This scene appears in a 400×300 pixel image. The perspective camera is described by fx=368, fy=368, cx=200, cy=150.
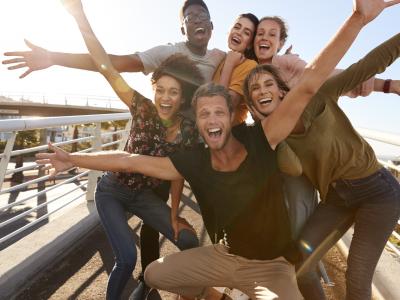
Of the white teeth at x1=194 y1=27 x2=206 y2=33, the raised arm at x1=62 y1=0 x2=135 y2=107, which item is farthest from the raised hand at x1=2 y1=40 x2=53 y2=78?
the white teeth at x1=194 y1=27 x2=206 y2=33

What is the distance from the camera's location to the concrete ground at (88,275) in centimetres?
289

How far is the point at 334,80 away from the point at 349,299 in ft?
4.37

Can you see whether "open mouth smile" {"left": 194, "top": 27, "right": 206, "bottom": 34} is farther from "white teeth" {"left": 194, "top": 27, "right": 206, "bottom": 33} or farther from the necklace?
the necklace

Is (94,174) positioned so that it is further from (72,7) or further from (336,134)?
(336,134)

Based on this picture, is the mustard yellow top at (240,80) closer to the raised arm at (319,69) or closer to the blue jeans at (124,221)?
the raised arm at (319,69)

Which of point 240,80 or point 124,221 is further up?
point 240,80

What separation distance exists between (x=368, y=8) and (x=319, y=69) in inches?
14.4

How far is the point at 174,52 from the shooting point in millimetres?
2922

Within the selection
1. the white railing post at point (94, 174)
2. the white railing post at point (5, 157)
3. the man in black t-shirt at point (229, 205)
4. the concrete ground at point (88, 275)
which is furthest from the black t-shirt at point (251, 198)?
the white railing post at point (94, 174)

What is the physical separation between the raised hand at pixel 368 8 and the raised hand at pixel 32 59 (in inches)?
80.2

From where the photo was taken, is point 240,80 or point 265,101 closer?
point 265,101

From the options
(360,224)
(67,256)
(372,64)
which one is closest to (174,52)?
(372,64)

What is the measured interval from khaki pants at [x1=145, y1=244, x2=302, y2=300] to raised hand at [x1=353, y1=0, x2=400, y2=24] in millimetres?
1421

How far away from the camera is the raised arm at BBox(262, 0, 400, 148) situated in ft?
6.05
